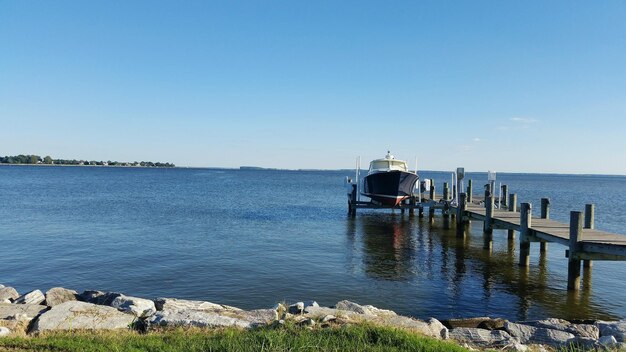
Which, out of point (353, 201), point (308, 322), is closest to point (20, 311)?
point (308, 322)

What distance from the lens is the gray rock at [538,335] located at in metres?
8.59

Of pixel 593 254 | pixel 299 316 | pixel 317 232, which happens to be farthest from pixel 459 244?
pixel 299 316

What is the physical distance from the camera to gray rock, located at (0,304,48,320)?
27.5ft

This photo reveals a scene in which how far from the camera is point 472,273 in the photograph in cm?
1692

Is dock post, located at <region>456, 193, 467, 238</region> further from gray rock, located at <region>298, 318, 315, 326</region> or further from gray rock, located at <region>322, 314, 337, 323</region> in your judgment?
gray rock, located at <region>298, 318, 315, 326</region>

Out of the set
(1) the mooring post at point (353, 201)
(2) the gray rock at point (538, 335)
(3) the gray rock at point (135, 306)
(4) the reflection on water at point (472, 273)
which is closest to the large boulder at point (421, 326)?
(2) the gray rock at point (538, 335)

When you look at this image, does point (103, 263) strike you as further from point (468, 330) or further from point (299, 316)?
point (468, 330)

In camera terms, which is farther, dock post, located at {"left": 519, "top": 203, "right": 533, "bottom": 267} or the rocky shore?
dock post, located at {"left": 519, "top": 203, "right": 533, "bottom": 267}

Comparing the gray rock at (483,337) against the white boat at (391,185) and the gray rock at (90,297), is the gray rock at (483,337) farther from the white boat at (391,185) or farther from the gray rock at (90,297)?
the white boat at (391,185)

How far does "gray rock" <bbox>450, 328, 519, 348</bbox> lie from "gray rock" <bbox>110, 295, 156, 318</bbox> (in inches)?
229

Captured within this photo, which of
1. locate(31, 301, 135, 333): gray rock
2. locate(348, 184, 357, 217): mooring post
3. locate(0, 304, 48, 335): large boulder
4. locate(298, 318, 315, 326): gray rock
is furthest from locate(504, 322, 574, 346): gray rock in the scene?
locate(348, 184, 357, 217): mooring post

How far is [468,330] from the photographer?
8.61m

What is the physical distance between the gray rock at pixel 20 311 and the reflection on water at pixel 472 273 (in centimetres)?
954

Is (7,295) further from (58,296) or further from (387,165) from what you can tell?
(387,165)
